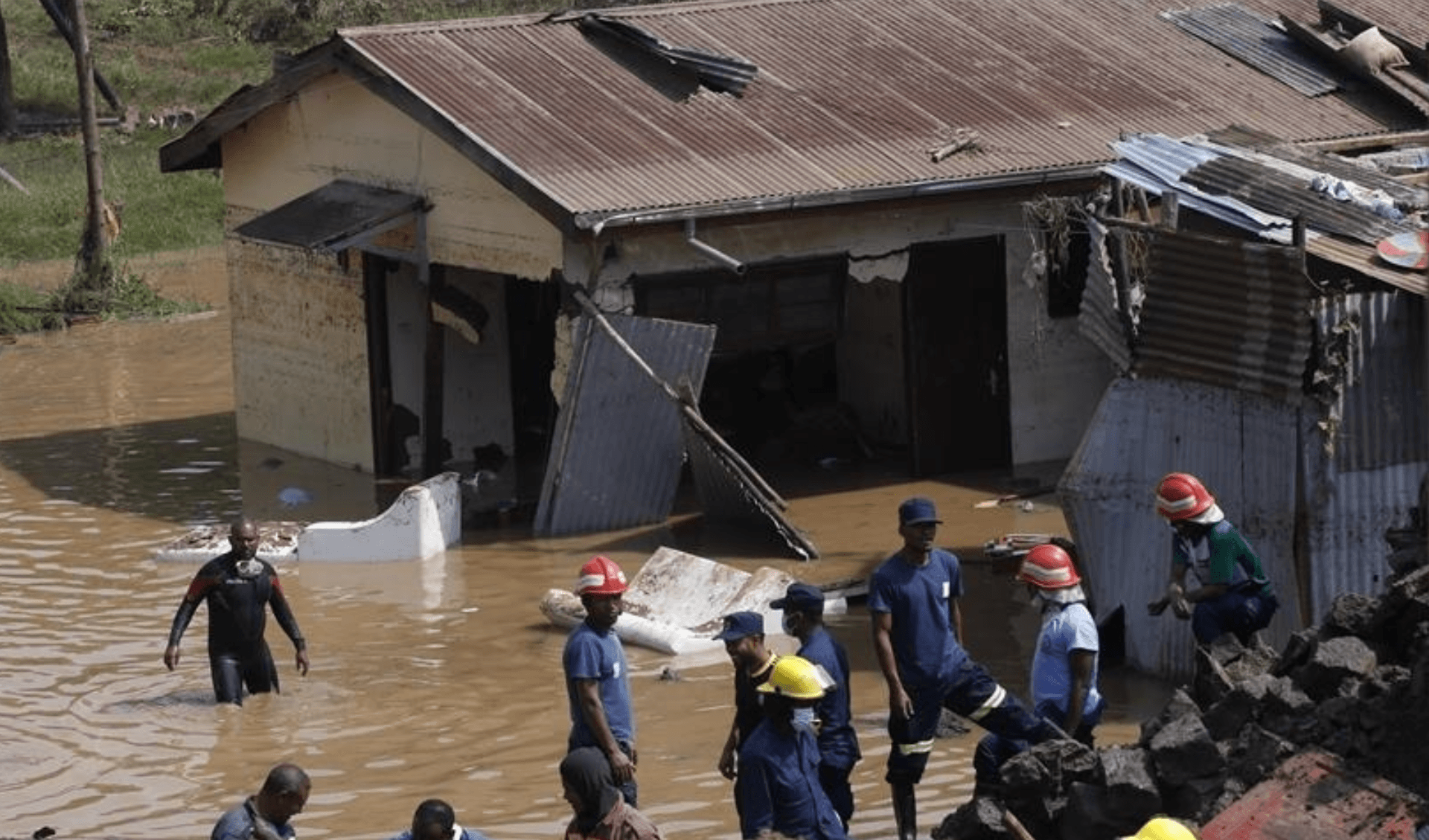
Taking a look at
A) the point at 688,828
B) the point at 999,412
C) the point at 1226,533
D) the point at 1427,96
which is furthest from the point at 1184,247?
the point at 1427,96

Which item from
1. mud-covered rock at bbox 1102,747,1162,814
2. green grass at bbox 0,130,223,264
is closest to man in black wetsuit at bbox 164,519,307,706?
mud-covered rock at bbox 1102,747,1162,814

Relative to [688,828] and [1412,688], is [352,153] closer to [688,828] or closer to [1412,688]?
[688,828]

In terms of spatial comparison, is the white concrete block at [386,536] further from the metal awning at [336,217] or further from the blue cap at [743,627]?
the blue cap at [743,627]

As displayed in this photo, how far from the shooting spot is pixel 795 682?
9719 millimetres

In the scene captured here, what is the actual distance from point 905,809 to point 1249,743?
1.72m

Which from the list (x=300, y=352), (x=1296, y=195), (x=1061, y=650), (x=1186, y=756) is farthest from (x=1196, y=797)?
(x=300, y=352)

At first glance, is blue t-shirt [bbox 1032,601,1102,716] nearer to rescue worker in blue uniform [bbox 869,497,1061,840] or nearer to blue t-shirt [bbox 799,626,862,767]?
rescue worker in blue uniform [bbox 869,497,1061,840]

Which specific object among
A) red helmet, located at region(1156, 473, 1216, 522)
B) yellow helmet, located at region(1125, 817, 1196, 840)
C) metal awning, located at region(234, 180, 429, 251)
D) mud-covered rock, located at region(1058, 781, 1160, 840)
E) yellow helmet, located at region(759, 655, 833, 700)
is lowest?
mud-covered rock, located at region(1058, 781, 1160, 840)

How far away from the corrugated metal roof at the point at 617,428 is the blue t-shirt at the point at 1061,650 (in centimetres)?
760

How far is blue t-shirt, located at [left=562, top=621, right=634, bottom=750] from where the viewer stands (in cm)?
1045

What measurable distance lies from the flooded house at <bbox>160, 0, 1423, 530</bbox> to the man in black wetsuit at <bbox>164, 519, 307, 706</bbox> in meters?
4.91

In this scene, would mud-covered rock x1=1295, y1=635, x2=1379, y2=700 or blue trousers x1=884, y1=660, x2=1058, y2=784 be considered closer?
mud-covered rock x1=1295, y1=635, x2=1379, y2=700

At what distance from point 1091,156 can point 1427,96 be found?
333cm

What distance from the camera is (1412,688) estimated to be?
10.0m
